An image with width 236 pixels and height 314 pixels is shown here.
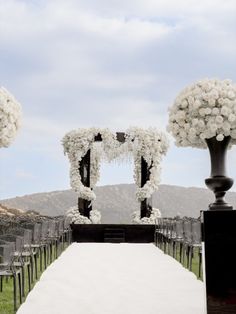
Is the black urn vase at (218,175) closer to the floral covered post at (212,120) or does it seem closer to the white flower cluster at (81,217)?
the floral covered post at (212,120)

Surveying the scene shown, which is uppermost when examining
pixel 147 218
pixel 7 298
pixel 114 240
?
pixel 147 218

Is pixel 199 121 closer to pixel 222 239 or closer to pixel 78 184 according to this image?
pixel 222 239

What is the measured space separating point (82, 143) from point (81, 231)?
118 inches

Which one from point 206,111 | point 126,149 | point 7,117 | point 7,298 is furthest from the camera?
point 126,149

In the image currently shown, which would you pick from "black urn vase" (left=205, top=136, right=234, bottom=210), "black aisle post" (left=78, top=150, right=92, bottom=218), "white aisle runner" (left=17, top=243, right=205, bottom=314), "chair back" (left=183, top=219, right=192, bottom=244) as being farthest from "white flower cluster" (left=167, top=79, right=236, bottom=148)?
"black aisle post" (left=78, top=150, right=92, bottom=218)

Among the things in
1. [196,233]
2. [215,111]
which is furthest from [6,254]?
[196,233]

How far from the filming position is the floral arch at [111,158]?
2281 cm

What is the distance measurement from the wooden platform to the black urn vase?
566 inches

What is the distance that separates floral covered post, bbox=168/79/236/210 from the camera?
7395mm

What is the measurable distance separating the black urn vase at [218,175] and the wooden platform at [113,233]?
14388 millimetres

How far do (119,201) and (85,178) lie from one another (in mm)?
19808

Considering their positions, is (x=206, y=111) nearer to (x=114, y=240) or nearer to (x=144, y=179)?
(x=114, y=240)

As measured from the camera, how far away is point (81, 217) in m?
22.8

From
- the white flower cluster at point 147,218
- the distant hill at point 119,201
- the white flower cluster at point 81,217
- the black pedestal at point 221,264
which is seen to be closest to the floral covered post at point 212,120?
the black pedestal at point 221,264
